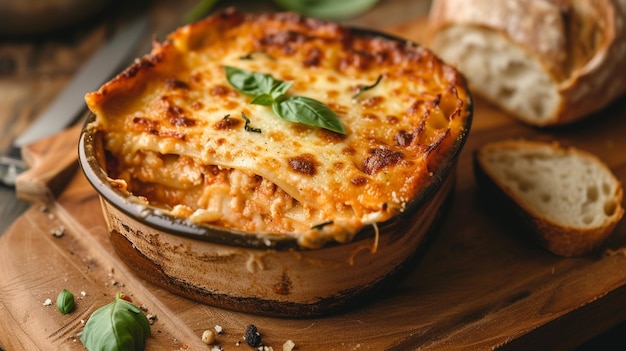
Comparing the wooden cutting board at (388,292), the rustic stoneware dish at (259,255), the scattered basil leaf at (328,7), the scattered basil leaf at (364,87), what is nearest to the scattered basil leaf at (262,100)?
the scattered basil leaf at (364,87)

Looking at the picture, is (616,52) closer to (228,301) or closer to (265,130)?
(265,130)

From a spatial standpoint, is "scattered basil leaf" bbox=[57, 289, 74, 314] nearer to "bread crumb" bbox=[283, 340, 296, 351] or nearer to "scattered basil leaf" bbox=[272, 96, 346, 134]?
"bread crumb" bbox=[283, 340, 296, 351]

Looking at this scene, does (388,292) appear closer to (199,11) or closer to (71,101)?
(71,101)

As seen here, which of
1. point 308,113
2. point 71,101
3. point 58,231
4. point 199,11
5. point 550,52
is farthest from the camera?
point 199,11

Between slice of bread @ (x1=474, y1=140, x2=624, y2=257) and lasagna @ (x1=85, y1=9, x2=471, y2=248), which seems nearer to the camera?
lasagna @ (x1=85, y1=9, x2=471, y2=248)

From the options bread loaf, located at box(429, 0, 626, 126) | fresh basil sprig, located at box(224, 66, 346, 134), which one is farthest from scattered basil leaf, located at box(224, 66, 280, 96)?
bread loaf, located at box(429, 0, 626, 126)

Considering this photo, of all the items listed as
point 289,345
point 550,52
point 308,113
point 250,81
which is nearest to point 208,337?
point 289,345
